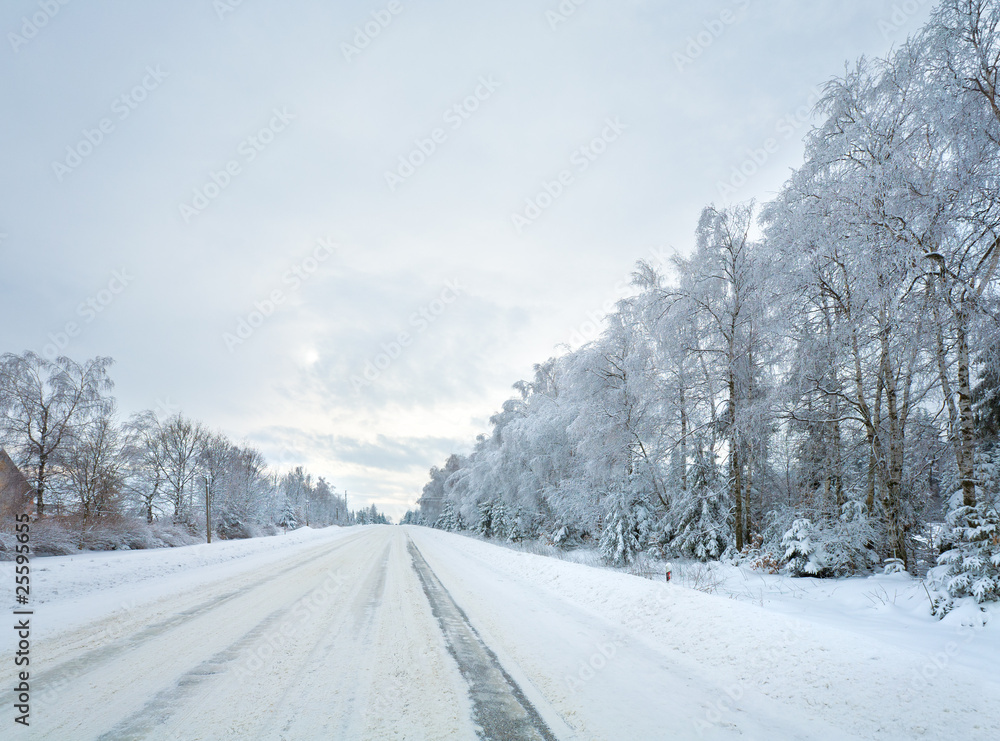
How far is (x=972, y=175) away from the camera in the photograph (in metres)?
6.70

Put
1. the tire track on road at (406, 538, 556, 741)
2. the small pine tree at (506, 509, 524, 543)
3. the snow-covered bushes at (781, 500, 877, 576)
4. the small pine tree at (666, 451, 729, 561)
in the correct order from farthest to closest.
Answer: the small pine tree at (506, 509, 524, 543) < the small pine tree at (666, 451, 729, 561) < the snow-covered bushes at (781, 500, 877, 576) < the tire track on road at (406, 538, 556, 741)

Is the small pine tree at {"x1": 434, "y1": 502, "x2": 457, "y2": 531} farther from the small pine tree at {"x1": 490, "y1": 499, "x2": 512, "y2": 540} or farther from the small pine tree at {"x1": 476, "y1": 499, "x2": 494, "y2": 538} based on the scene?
the small pine tree at {"x1": 490, "y1": 499, "x2": 512, "y2": 540}

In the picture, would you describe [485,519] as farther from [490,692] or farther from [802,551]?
[490,692]

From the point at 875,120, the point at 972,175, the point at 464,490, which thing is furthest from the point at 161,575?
the point at 464,490

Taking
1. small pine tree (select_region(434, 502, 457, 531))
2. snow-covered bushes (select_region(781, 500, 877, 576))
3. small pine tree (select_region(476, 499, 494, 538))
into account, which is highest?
snow-covered bushes (select_region(781, 500, 877, 576))

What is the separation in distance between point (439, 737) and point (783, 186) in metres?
13.4

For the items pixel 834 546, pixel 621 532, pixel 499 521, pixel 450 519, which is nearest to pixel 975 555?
pixel 834 546

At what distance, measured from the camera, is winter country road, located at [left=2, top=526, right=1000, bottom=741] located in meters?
3.54

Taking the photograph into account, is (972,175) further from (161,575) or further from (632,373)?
(161,575)

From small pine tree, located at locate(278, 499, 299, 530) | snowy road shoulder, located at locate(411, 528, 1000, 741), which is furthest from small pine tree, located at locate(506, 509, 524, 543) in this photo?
small pine tree, located at locate(278, 499, 299, 530)

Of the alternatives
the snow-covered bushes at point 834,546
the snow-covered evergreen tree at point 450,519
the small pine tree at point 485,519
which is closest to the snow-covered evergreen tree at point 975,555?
the snow-covered bushes at point 834,546

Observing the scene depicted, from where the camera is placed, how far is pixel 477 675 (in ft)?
14.8

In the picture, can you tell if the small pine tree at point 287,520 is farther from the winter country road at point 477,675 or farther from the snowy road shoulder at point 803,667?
the snowy road shoulder at point 803,667

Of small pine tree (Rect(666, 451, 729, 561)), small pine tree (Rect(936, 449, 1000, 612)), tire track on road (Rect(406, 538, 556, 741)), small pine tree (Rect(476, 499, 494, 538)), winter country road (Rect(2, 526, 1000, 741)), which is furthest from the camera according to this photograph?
small pine tree (Rect(476, 499, 494, 538))
